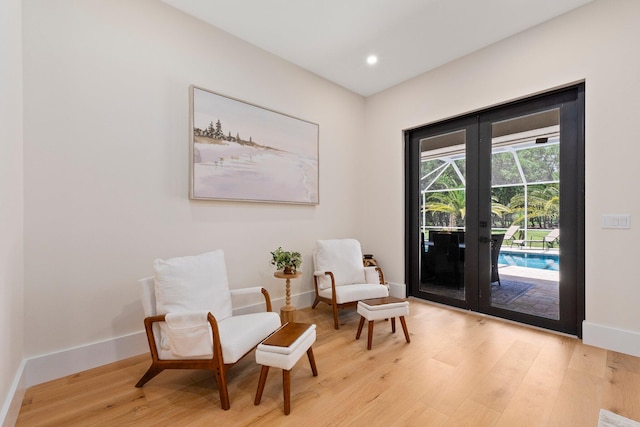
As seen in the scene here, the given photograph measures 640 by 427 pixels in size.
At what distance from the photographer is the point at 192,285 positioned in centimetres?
217

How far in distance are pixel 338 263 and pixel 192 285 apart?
6.08ft

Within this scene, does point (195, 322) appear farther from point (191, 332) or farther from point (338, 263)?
point (338, 263)

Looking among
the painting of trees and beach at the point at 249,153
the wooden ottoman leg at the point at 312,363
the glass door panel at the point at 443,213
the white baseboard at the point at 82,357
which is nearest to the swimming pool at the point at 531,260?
the glass door panel at the point at 443,213

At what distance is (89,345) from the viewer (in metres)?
2.24

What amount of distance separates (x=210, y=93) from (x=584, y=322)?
14.0 feet

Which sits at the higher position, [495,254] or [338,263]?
[495,254]

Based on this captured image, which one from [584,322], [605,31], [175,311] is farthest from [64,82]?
[584,322]

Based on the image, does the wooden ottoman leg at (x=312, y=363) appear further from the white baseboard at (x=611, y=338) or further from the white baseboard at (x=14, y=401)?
the white baseboard at (x=611, y=338)

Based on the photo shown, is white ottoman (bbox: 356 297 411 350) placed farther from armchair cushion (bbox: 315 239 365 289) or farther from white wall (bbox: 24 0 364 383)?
white wall (bbox: 24 0 364 383)

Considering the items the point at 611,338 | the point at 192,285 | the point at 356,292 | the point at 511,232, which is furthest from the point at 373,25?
the point at 611,338

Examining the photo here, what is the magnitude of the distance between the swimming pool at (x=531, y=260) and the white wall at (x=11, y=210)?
170 inches

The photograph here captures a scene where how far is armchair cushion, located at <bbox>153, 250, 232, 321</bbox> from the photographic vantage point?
2047 millimetres

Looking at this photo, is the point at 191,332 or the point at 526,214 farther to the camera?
the point at 526,214

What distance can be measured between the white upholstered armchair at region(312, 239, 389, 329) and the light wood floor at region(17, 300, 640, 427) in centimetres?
66
